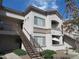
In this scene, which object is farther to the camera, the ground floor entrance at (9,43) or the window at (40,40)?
the window at (40,40)

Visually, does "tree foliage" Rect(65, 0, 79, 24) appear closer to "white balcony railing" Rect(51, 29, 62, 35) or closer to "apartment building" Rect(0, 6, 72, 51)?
Result: "apartment building" Rect(0, 6, 72, 51)

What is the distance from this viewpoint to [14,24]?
2702 centimetres

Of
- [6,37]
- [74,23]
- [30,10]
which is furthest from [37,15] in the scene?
[74,23]

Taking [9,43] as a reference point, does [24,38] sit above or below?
above

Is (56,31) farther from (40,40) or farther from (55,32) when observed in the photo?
(40,40)

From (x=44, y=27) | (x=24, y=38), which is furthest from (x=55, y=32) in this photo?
(x=24, y=38)

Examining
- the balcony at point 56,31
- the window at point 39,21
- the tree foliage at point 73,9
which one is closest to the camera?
the tree foliage at point 73,9

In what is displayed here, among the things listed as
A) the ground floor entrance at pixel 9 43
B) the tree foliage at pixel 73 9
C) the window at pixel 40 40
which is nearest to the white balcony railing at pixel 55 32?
the window at pixel 40 40

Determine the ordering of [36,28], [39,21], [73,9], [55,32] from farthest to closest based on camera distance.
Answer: [55,32]
[39,21]
[36,28]
[73,9]

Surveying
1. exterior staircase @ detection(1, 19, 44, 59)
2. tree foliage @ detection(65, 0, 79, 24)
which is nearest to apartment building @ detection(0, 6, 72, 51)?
exterior staircase @ detection(1, 19, 44, 59)

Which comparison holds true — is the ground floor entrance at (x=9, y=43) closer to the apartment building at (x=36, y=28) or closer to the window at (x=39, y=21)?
the apartment building at (x=36, y=28)

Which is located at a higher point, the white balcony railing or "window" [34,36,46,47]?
the white balcony railing

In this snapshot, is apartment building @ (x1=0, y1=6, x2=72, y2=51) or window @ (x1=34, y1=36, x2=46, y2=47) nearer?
apartment building @ (x1=0, y1=6, x2=72, y2=51)

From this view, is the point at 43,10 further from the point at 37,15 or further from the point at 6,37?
the point at 6,37
